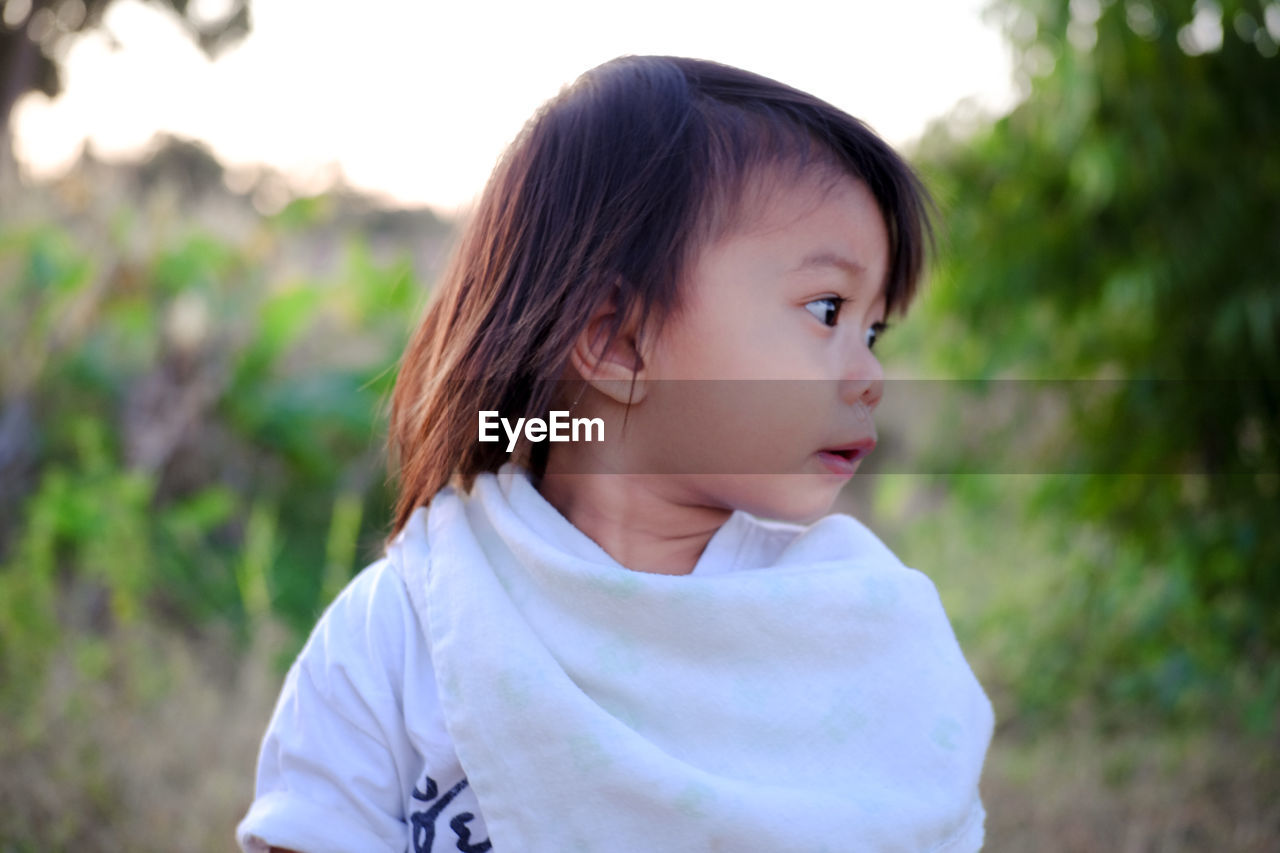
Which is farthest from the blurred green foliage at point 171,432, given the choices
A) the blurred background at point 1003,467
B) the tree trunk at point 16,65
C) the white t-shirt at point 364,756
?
the tree trunk at point 16,65

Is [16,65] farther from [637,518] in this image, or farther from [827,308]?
[827,308]

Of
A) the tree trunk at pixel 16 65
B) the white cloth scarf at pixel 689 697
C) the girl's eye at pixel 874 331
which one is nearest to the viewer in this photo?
the white cloth scarf at pixel 689 697

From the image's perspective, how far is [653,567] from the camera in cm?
Result: 126

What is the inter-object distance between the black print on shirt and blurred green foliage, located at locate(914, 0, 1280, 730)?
152cm

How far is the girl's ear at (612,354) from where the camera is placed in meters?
1.17

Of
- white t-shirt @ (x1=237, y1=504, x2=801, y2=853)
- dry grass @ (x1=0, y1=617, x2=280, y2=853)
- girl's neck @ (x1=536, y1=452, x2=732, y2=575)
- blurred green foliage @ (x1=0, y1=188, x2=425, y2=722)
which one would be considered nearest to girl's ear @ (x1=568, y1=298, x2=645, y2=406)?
girl's neck @ (x1=536, y1=452, x2=732, y2=575)

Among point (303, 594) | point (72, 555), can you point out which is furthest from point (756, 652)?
point (72, 555)

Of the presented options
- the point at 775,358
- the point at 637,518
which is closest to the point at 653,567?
the point at 637,518

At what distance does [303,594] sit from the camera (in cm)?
345

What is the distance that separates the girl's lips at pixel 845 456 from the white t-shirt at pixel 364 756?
0.49 metres

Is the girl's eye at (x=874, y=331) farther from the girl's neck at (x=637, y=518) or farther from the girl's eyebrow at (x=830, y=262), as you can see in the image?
the girl's neck at (x=637, y=518)

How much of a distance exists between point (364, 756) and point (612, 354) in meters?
0.50

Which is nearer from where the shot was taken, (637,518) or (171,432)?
(637,518)

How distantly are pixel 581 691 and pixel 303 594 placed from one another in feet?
8.53
